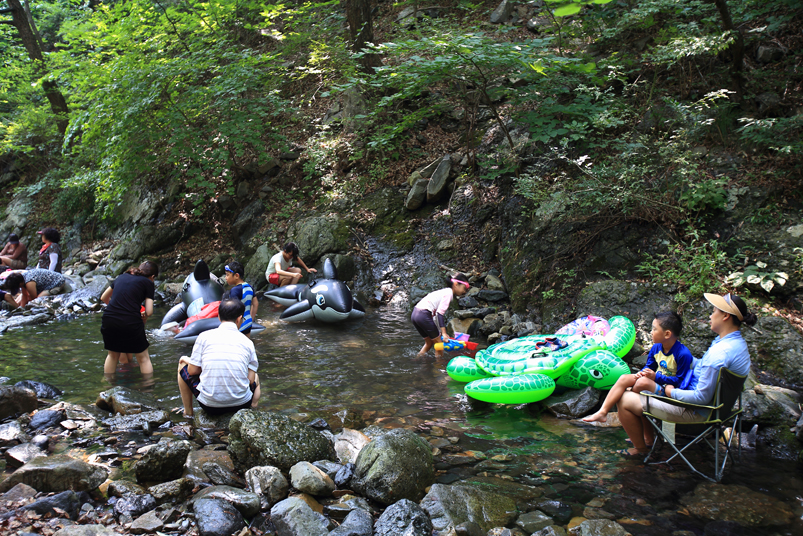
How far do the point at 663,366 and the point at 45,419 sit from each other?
5681 mm

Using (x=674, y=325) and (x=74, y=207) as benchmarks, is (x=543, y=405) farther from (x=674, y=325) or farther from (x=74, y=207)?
(x=74, y=207)

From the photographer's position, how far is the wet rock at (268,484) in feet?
11.0

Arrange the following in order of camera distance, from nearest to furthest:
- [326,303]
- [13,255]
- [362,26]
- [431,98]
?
1. [326,303]
2. [13,255]
3. [431,98]
4. [362,26]

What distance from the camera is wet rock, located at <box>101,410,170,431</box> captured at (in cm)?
455

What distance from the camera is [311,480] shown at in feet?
11.3

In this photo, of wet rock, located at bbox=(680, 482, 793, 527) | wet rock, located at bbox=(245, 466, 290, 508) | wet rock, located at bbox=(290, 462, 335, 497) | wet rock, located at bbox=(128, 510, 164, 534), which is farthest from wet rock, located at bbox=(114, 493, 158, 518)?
wet rock, located at bbox=(680, 482, 793, 527)

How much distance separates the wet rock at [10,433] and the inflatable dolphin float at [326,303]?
4840mm

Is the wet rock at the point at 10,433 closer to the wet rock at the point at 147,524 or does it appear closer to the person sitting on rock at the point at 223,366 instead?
the person sitting on rock at the point at 223,366

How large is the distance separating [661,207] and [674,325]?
317cm

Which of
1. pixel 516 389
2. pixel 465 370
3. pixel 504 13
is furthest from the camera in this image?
pixel 504 13

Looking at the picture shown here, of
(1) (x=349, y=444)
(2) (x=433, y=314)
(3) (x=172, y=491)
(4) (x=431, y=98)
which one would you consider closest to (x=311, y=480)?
(1) (x=349, y=444)

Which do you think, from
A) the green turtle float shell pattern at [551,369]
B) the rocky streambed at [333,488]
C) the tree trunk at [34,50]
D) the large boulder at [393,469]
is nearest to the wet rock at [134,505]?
the rocky streambed at [333,488]

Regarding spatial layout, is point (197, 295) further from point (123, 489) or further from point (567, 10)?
point (567, 10)

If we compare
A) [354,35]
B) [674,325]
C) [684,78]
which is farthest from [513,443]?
[354,35]
